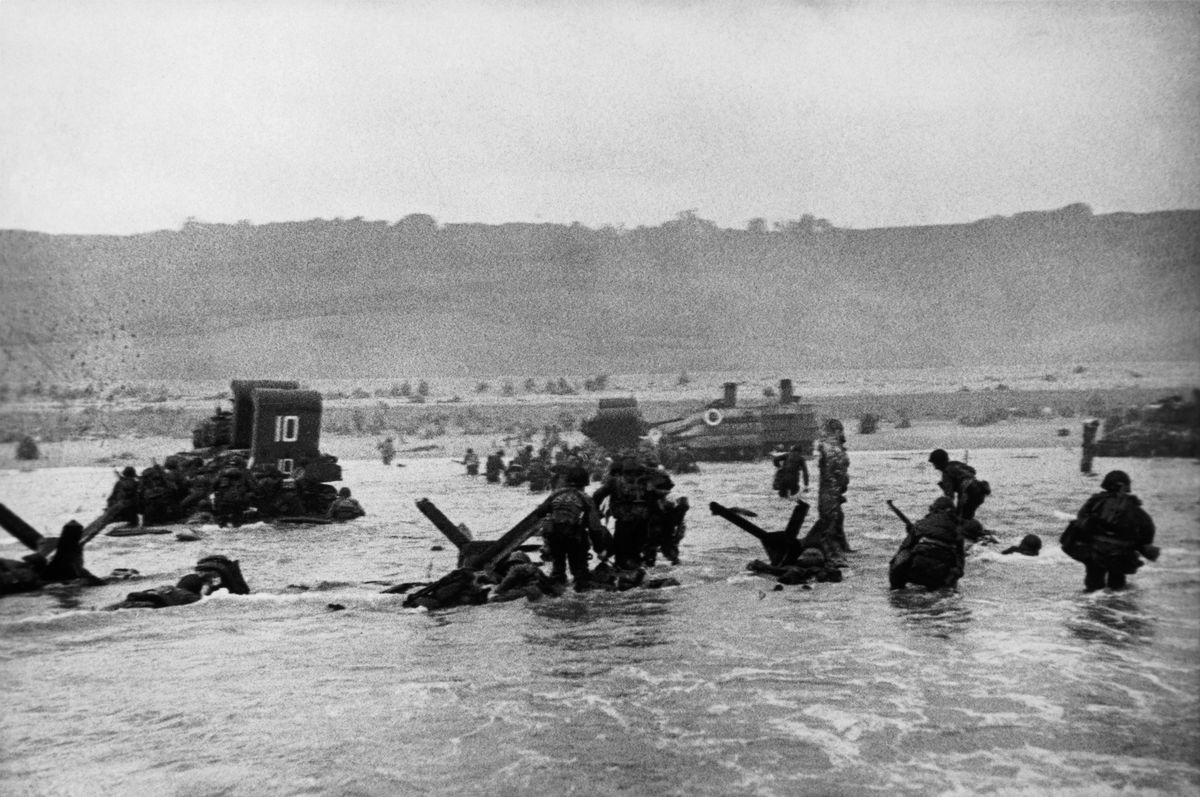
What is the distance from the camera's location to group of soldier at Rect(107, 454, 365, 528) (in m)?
17.2

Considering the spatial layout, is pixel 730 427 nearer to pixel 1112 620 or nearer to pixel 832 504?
pixel 832 504

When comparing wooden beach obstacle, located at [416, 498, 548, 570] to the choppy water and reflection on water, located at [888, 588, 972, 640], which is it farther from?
reflection on water, located at [888, 588, 972, 640]

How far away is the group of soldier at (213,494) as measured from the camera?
17.2m

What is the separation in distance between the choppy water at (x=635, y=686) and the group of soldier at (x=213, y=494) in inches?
114

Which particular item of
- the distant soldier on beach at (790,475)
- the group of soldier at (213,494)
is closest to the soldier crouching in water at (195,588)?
the group of soldier at (213,494)

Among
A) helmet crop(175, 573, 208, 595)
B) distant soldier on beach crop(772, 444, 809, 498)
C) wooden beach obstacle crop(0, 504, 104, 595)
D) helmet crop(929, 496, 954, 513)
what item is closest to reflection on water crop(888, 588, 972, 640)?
helmet crop(929, 496, 954, 513)

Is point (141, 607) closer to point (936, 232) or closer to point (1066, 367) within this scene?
point (1066, 367)

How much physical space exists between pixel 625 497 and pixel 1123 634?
573 cm

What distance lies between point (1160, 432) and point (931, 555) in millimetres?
4467

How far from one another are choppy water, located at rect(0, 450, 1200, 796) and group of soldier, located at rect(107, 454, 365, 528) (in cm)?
288

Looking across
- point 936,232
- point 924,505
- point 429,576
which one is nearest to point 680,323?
point 936,232

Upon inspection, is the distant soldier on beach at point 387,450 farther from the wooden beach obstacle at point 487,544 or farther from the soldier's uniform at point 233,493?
the wooden beach obstacle at point 487,544

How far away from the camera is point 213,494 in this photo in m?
18.0

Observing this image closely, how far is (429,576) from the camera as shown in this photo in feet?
44.1
